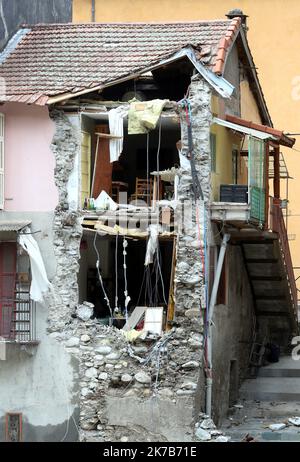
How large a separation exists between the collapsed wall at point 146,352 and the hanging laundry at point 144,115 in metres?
0.61

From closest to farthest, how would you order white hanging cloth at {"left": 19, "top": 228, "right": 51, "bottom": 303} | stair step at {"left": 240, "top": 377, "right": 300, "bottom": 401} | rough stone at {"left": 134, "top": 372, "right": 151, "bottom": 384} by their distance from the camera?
rough stone at {"left": 134, "top": 372, "right": 151, "bottom": 384} < white hanging cloth at {"left": 19, "top": 228, "right": 51, "bottom": 303} < stair step at {"left": 240, "top": 377, "right": 300, "bottom": 401}

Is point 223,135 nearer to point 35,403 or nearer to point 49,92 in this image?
point 49,92

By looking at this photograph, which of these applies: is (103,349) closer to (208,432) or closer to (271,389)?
(208,432)

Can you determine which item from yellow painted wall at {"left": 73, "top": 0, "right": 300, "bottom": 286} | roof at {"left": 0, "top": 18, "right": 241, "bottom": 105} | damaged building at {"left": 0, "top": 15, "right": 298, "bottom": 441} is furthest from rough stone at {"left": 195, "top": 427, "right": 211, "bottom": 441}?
yellow painted wall at {"left": 73, "top": 0, "right": 300, "bottom": 286}

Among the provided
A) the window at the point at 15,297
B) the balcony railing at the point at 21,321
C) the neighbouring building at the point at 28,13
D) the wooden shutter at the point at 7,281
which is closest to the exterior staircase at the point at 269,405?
the balcony railing at the point at 21,321

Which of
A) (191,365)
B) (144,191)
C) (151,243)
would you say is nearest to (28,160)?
(144,191)

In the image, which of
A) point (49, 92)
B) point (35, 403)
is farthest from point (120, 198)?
point (35, 403)

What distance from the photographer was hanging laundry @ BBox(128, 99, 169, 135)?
31.3m

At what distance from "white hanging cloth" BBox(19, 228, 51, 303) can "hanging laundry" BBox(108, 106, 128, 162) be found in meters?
2.81

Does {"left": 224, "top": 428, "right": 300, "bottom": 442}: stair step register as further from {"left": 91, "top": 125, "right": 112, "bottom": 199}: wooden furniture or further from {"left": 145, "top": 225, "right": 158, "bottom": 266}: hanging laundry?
{"left": 91, "top": 125, "right": 112, "bottom": 199}: wooden furniture

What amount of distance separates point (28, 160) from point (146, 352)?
5.35 meters

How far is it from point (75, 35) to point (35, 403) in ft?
30.9

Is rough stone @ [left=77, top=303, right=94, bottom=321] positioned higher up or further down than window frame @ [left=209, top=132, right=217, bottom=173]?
further down

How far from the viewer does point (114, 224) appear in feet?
105
